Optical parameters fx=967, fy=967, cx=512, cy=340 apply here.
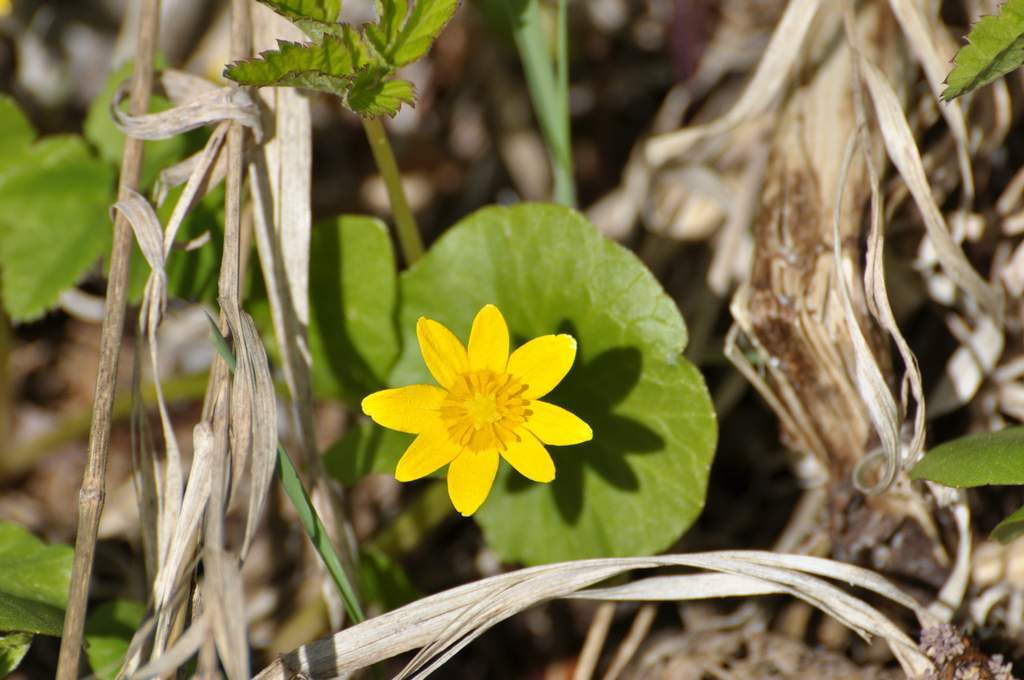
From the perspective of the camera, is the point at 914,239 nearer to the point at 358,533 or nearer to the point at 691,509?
the point at 691,509

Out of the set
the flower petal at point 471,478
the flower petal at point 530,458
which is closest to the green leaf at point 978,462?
the flower petal at point 530,458

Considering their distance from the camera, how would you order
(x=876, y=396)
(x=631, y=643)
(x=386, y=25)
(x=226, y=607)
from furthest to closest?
1. (x=631, y=643)
2. (x=876, y=396)
3. (x=386, y=25)
4. (x=226, y=607)

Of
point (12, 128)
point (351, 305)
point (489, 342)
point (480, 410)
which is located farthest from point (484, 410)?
point (12, 128)

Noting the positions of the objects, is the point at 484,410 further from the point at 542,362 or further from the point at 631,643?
the point at 631,643

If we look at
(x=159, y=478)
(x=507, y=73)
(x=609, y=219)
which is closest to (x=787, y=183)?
(x=609, y=219)

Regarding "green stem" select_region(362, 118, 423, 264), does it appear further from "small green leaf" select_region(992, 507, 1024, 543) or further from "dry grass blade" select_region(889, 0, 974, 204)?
"small green leaf" select_region(992, 507, 1024, 543)

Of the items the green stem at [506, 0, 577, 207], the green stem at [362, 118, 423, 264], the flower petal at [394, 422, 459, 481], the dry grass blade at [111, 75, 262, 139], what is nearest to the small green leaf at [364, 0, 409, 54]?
the green stem at [362, 118, 423, 264]

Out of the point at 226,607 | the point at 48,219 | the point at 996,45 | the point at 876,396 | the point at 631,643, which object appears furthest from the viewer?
the point at 48,219

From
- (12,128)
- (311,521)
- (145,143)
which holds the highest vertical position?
(12,128)
